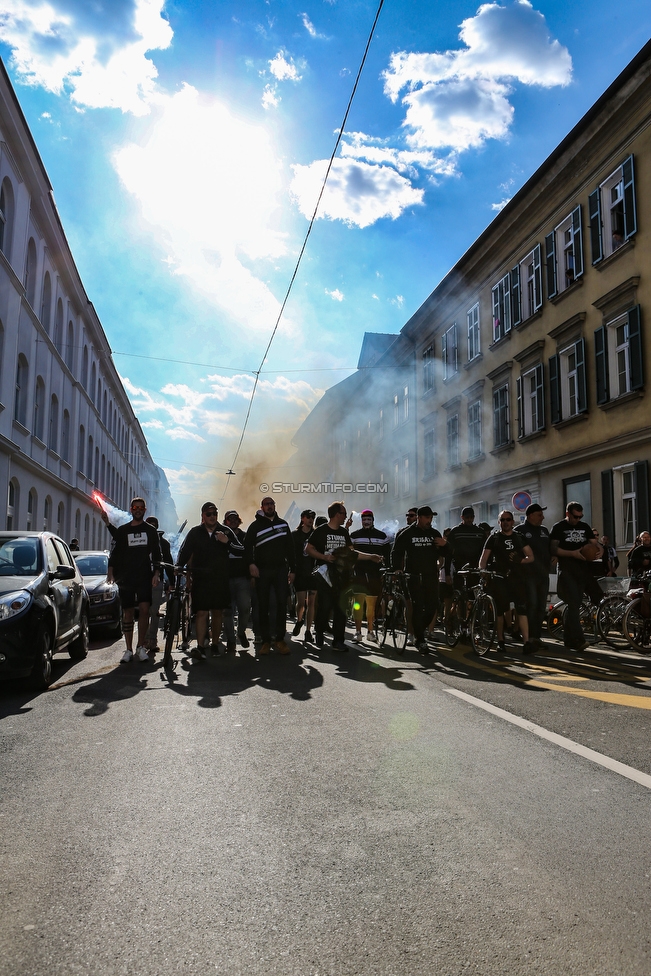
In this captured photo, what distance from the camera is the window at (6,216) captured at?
71.9ft

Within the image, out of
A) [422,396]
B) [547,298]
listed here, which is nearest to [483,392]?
[547,298]

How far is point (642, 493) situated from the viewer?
58.7ft

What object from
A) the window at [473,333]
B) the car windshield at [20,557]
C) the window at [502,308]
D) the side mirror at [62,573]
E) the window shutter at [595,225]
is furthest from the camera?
the window at [473,333]

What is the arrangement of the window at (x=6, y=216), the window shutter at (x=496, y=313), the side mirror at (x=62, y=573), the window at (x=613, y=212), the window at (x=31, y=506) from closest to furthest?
the side mirror at (x=62, y=573), the window at (x=613, y=212), the window at (x=6, y=216), the window at (x=31, y=506), the window shutter at (x=496, y=313)

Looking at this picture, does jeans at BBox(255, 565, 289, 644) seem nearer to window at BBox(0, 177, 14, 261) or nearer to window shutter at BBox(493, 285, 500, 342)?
window at BBox(0, 177, 14, 261)

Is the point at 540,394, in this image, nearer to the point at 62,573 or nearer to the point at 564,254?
the point at 564,254

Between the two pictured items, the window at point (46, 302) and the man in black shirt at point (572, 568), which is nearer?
the man in black shirt at point (572, 568)

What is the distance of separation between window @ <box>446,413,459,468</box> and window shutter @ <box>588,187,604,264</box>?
11.1m

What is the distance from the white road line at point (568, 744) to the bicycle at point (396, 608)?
409 centimetres

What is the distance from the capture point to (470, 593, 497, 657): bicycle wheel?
1022 cm

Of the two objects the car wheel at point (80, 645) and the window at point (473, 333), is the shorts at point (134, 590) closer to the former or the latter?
the car wheel at point (80, 645)

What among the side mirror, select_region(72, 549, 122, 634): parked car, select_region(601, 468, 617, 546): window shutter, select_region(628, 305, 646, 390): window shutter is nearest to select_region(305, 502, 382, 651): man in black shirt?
the side mirror

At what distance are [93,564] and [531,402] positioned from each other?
13939mm

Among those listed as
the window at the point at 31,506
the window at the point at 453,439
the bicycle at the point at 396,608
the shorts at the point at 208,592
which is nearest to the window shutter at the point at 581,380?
the window at the point at 453,439
